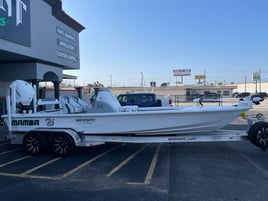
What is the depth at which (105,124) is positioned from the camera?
21.4 feet

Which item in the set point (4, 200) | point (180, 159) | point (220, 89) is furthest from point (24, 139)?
point (220, 89)

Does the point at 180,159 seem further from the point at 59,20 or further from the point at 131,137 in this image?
the point at 59,20

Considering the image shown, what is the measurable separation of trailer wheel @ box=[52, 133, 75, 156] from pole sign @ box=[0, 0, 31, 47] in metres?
5.82

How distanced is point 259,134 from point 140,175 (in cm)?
358

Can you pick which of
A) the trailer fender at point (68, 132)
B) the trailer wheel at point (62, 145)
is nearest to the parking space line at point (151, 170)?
the trailer fender at point (68, 132)

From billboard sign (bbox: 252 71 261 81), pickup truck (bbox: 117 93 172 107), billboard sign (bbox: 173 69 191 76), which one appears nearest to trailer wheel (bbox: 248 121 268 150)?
pickup truck (bbox: 117 93 172 107)

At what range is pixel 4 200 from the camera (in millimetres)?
3977

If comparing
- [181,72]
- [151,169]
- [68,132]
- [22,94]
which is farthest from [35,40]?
[181,72]

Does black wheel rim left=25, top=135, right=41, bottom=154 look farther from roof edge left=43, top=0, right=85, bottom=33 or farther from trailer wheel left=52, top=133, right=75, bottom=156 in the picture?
roof edge left=43, top=0, right=85, bottom=33

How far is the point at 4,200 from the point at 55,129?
2.84m

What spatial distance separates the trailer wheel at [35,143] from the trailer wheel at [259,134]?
581 cm

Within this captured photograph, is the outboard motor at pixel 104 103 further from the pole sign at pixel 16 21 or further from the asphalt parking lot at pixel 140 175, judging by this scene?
the pole sign at pixel 16 21

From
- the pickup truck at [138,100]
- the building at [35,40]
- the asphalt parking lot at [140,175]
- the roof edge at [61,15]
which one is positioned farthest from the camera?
the pickup truck at [138,100]

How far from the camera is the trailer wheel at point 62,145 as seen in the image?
6469 mm
